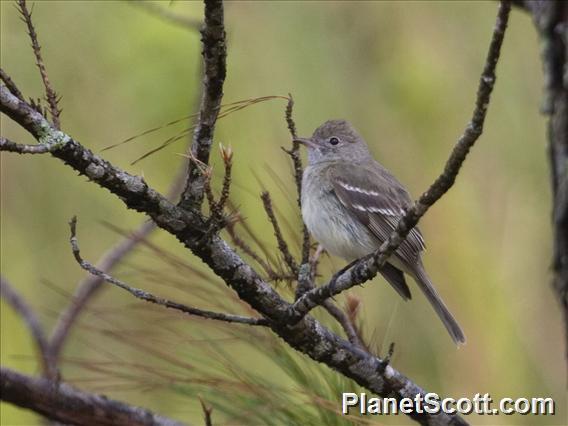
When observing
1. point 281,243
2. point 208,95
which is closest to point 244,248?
point 281,243

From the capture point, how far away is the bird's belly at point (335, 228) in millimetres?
3938

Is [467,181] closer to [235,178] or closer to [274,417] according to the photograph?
[235,178]

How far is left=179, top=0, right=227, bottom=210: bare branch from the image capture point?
202 centimetres

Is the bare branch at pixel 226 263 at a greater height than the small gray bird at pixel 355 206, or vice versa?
the small gray bird at pixel 355 206

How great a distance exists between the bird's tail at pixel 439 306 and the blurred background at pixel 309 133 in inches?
4.9

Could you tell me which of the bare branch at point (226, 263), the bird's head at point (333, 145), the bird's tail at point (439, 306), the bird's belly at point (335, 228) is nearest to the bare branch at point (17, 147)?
A: the bare branch at point (226, 263)

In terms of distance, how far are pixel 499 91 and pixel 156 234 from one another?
70.9 inches

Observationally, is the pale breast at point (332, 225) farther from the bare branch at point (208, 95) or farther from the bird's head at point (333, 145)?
the bare branch at point (208, 95)

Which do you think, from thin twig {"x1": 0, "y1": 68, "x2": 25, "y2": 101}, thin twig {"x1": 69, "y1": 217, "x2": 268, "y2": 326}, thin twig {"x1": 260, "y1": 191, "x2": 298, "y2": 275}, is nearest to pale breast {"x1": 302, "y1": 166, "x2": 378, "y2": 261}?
thin twig {"x1": 260, "y1": 191, "x2": 298, "y2": 275}

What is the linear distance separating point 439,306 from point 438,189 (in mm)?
2039

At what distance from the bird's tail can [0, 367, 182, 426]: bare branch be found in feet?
5.28

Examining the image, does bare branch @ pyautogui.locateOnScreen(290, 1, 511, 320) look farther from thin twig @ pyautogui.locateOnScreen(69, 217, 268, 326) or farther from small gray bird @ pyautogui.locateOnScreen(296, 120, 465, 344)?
small gray bird @ pyautogui.locateOnScreen(296, 120, 465, 344)

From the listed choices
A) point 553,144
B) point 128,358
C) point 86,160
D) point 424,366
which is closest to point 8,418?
point 128,358

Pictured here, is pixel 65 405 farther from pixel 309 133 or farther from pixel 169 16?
pixel 309 133
